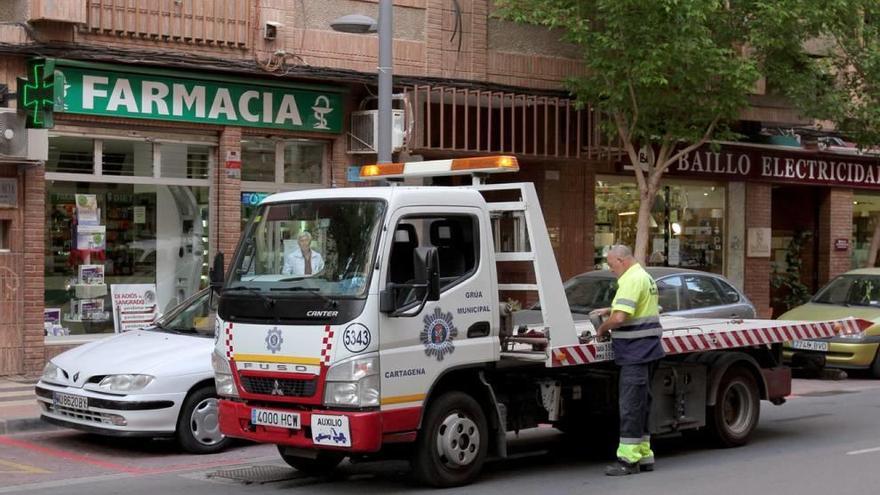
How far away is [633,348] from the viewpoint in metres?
9.75

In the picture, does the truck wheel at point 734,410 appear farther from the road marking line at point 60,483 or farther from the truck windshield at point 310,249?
the road marking line at point 60,483

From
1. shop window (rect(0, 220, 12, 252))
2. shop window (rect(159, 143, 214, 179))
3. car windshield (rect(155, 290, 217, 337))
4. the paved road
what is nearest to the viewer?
the paved road

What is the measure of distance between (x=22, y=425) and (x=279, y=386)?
459 cm

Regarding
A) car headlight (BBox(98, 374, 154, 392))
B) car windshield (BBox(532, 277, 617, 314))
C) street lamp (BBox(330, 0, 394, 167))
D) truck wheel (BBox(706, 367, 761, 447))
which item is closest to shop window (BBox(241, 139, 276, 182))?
street lamp (BBox(330, 0, 394, 167))

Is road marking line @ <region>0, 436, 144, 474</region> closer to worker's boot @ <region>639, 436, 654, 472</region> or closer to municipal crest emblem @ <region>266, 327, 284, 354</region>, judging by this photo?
municipal crest emblem @ <region>266, 327, 284, 354</region>

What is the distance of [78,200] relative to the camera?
1631cm

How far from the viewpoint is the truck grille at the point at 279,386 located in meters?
8.59

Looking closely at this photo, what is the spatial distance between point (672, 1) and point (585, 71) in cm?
451

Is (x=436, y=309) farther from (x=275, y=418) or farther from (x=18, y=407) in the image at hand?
(x=18, y=407)

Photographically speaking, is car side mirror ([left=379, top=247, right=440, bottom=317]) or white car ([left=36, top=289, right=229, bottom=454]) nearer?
car side mirror ([left=379, top=247, right=440, bottom=317])

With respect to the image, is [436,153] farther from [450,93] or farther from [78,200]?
[78,200]

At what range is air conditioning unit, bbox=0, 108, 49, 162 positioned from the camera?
48.4ft

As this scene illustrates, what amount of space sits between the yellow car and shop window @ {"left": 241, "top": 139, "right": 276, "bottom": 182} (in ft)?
26.6

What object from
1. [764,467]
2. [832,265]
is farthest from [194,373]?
[832,265]
